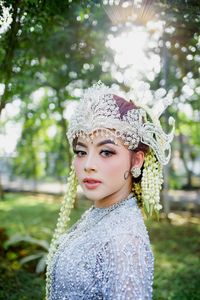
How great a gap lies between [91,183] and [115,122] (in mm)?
374

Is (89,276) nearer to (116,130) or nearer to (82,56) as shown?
(116,130)

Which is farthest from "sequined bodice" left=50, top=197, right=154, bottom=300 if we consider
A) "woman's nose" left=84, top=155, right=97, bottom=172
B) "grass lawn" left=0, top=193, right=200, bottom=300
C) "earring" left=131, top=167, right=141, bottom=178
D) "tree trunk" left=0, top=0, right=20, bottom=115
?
"grass lawn" left=0, top=193, right=200, bottom=300

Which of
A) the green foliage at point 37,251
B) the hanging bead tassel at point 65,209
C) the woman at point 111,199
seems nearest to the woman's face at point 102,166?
the woman at point 111,199

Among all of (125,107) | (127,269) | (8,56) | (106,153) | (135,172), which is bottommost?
(127,269)

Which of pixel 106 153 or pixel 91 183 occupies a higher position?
pixel 106 153

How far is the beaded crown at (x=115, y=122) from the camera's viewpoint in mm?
2258

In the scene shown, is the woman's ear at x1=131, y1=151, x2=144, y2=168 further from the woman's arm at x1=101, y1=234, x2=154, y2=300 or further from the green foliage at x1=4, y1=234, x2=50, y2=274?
the green foliage at x1=4, y1=234, x2=50, y2=274

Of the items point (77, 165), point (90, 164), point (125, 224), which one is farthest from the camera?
point (77, 165)

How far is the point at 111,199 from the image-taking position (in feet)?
7.65

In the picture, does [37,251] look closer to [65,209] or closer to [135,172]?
[65,209]

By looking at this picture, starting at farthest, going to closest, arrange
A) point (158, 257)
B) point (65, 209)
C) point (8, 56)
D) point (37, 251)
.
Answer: point (158, 257)
point (37, 251)
point (8, 56)
point (65, 209)

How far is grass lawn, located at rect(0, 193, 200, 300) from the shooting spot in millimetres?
6000

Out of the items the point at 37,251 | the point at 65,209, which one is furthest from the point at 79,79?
the point at 65,209

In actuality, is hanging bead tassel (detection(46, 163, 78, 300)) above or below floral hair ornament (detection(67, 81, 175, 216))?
below
